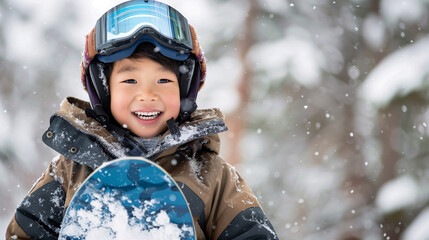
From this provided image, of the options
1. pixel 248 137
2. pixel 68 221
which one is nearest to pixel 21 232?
pixel 68 221

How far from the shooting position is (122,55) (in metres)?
2.29

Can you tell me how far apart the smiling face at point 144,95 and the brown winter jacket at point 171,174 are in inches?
4.5

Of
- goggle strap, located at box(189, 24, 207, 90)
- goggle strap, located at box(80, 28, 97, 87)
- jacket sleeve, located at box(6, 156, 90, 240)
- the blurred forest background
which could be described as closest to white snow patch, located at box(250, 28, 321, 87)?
the blurred forest background

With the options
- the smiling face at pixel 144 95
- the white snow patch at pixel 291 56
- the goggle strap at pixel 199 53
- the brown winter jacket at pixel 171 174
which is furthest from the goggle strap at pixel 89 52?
the white snow patch at pixel 291 56

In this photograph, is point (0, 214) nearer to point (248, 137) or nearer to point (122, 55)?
point (248, 137)

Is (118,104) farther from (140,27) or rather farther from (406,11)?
(406,11)

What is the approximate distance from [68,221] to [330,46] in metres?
8.10

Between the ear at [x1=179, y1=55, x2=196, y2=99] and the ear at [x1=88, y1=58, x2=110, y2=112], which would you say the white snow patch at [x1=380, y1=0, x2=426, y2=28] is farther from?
the ear at [x1=88, y1=58, x2=110, y2=112]

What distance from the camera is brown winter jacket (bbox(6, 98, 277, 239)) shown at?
7.20 ft

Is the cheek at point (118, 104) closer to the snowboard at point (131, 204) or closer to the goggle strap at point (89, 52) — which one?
the goggle strap at point (89, 52)

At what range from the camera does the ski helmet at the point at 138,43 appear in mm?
2299

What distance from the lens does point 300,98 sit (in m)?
9.53

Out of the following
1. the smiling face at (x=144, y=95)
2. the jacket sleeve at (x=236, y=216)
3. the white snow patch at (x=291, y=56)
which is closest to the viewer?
the jacket sleeve at (x=236, y=216)

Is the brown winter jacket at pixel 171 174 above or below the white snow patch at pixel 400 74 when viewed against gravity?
below
